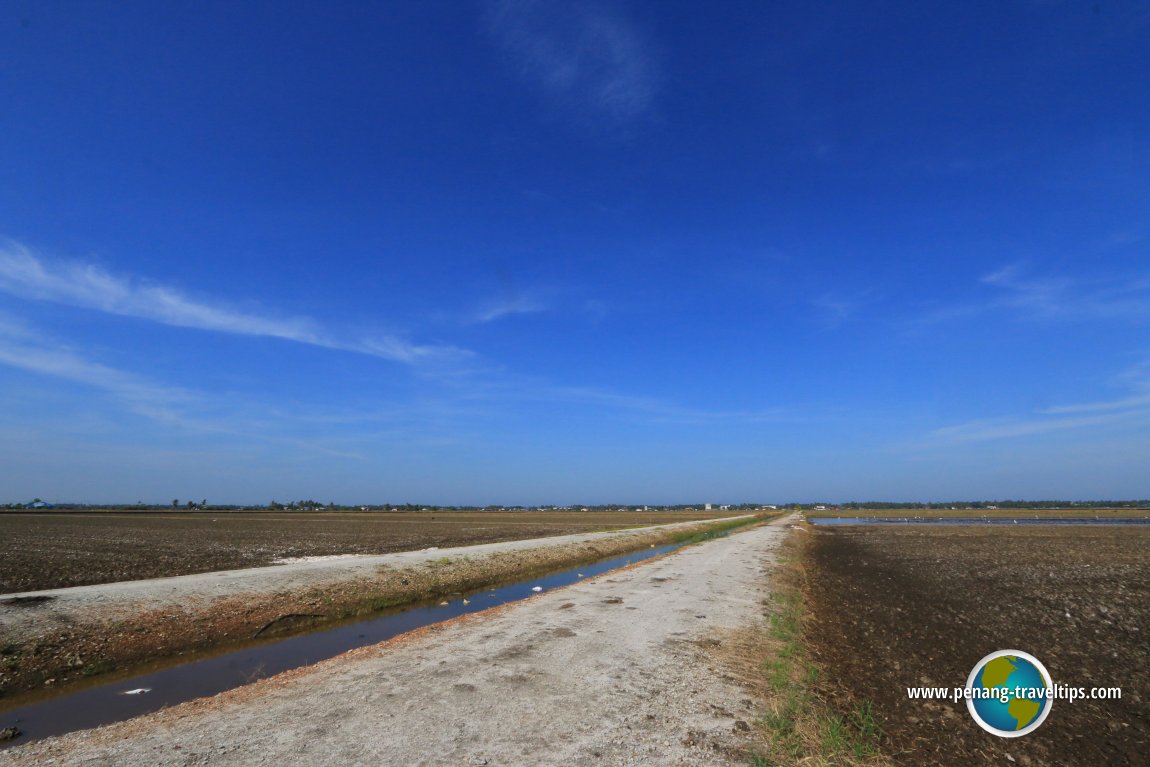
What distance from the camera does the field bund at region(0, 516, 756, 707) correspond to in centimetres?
1378

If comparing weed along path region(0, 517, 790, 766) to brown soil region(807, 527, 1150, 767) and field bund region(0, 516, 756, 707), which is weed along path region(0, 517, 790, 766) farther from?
field bund region(0, 516, 756, 707)

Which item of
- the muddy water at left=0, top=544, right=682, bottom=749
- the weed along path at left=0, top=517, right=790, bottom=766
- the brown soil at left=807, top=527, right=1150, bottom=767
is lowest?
the muddy water at left=0, top=544, right=682, bottom=749

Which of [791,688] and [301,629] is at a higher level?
[791,688]

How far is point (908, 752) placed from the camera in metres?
7.66

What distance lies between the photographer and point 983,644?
44.0ft

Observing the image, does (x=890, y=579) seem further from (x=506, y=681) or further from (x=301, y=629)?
(x=301, y=629)

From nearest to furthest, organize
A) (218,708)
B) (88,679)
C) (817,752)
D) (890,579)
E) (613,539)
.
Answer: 1. (817,752)
2. (218,708)
3. (88,679)
4. (890,579)
5. (613,539)

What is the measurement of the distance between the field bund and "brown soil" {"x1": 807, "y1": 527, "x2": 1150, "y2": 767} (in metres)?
17.7

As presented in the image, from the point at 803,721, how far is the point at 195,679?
46.4 ft

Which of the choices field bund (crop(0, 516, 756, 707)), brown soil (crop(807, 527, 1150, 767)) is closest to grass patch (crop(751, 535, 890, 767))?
brown soil (crop(807, 527, 1150, 767))

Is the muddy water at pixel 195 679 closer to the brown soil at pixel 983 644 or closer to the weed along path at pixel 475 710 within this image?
the weed along path at pixel 475 710

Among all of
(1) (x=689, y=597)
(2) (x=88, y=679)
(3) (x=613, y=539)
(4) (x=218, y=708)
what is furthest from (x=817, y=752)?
(3) (x=613, y=539)

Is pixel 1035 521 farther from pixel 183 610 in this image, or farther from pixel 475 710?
pixel 183 610

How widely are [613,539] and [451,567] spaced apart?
25653mm
